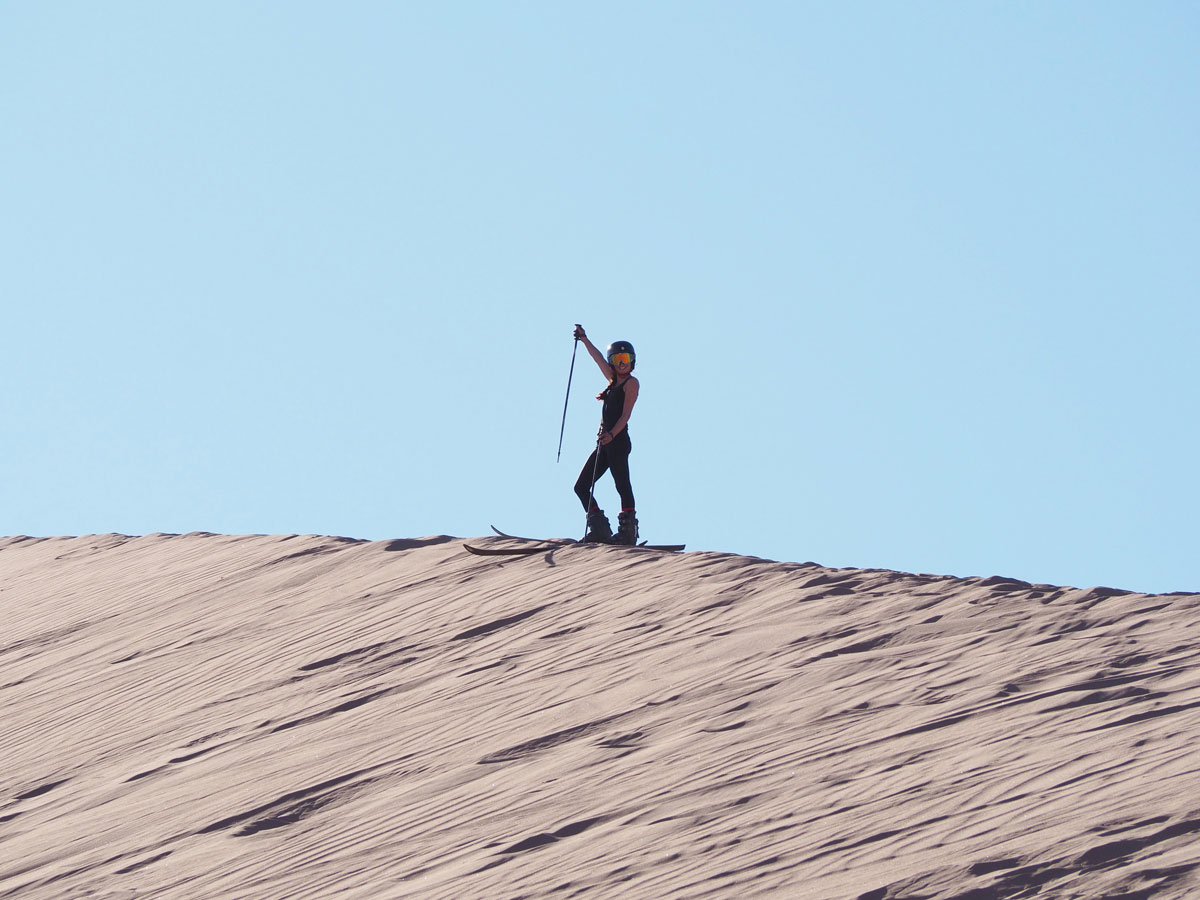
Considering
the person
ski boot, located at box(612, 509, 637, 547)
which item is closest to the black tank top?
the person

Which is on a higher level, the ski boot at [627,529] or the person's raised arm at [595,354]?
the person's raised arm at [595,354]

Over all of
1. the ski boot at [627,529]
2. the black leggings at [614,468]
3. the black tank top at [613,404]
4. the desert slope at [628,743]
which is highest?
the black tank top at [613,404]

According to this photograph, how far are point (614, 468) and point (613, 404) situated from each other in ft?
1.46

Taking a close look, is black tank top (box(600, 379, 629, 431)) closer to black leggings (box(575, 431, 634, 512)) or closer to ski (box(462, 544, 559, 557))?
black leggings (box(575, 431, 634, 512))

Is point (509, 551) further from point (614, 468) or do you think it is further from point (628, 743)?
point (628, 743)

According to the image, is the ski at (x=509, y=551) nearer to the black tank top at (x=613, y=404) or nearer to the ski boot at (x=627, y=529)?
the ski boot at (x=627, y=529)

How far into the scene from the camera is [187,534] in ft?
49.9

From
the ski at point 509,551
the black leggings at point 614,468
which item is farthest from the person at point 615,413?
the ski at point 509,551

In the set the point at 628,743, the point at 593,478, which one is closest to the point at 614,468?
the point at 593,478

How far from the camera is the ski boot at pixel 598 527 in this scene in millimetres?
11414

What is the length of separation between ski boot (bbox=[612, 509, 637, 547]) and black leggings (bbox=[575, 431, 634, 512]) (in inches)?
2.3

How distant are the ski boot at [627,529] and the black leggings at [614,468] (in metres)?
0.06

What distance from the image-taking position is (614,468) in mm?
10875

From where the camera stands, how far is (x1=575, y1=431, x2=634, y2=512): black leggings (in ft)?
35.7
